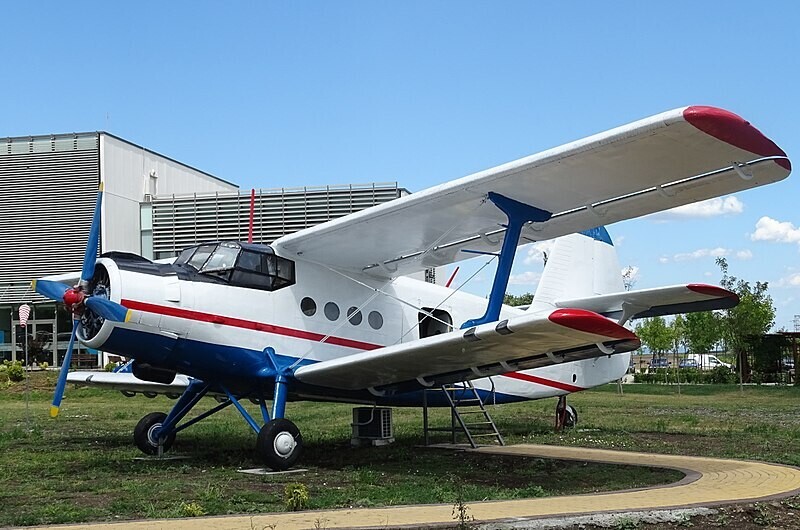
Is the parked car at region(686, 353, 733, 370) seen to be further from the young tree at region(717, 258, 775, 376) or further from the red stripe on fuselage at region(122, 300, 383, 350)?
the red stripe on fuselage at region(122, 300, 383, 350)

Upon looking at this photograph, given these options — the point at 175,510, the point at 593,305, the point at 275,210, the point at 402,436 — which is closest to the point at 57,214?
the point at 275,210

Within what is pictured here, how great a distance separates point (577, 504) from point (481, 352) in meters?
2.96

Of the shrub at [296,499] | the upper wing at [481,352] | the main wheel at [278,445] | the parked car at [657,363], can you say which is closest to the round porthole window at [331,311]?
the upper wing at [481,352]

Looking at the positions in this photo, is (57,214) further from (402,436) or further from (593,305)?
(593,305)

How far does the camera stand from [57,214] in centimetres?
4547

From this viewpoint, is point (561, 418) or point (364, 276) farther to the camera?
point (561, 418)

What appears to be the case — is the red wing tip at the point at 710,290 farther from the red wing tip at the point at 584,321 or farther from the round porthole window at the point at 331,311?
the round porthole window at the point at 331,311

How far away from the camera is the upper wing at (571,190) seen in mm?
9000

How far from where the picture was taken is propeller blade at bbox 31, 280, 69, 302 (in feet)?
37.1

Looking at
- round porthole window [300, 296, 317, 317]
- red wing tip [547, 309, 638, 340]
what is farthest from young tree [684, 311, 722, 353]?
red wing tip [547, 309, 638, 340]

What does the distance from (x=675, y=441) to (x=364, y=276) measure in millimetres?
6522

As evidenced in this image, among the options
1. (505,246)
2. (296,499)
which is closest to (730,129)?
(505,246)

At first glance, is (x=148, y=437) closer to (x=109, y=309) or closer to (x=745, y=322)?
(x=109, y=309)

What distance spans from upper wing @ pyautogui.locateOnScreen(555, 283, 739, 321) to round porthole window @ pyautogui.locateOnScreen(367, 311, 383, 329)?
3.92m
